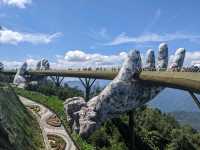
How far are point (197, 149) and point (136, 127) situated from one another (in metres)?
13.0

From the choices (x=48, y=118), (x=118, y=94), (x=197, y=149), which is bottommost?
(x=197, y=149)

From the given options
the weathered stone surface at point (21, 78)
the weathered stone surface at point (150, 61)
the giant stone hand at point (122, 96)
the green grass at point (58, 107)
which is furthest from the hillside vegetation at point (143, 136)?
the weathered stone surface at point (21, 78)

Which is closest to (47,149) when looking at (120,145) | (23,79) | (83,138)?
(83,138)

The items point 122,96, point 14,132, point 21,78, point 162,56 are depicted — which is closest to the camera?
point 14,132

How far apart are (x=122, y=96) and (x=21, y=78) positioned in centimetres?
8334

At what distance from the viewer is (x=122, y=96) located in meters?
67.8

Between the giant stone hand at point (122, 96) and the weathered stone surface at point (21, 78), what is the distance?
6510 cm

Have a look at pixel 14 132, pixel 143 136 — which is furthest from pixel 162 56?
pixel 14 132

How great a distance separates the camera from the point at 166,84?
55594 millimetres

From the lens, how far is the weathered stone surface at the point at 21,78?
134350 millimetres

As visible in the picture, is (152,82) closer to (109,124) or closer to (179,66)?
(179,66)

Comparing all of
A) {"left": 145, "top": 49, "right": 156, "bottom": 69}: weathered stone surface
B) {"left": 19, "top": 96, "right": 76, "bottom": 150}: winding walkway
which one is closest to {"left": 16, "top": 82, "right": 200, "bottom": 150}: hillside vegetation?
{"left": 19, "top": 96, "right": 76, "bottom": 150}: winding walkway

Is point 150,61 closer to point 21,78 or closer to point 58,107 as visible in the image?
point 58,107

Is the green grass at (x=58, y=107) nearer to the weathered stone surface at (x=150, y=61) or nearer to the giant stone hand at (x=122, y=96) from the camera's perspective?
the giant stone hand at (x=122, y=96)
